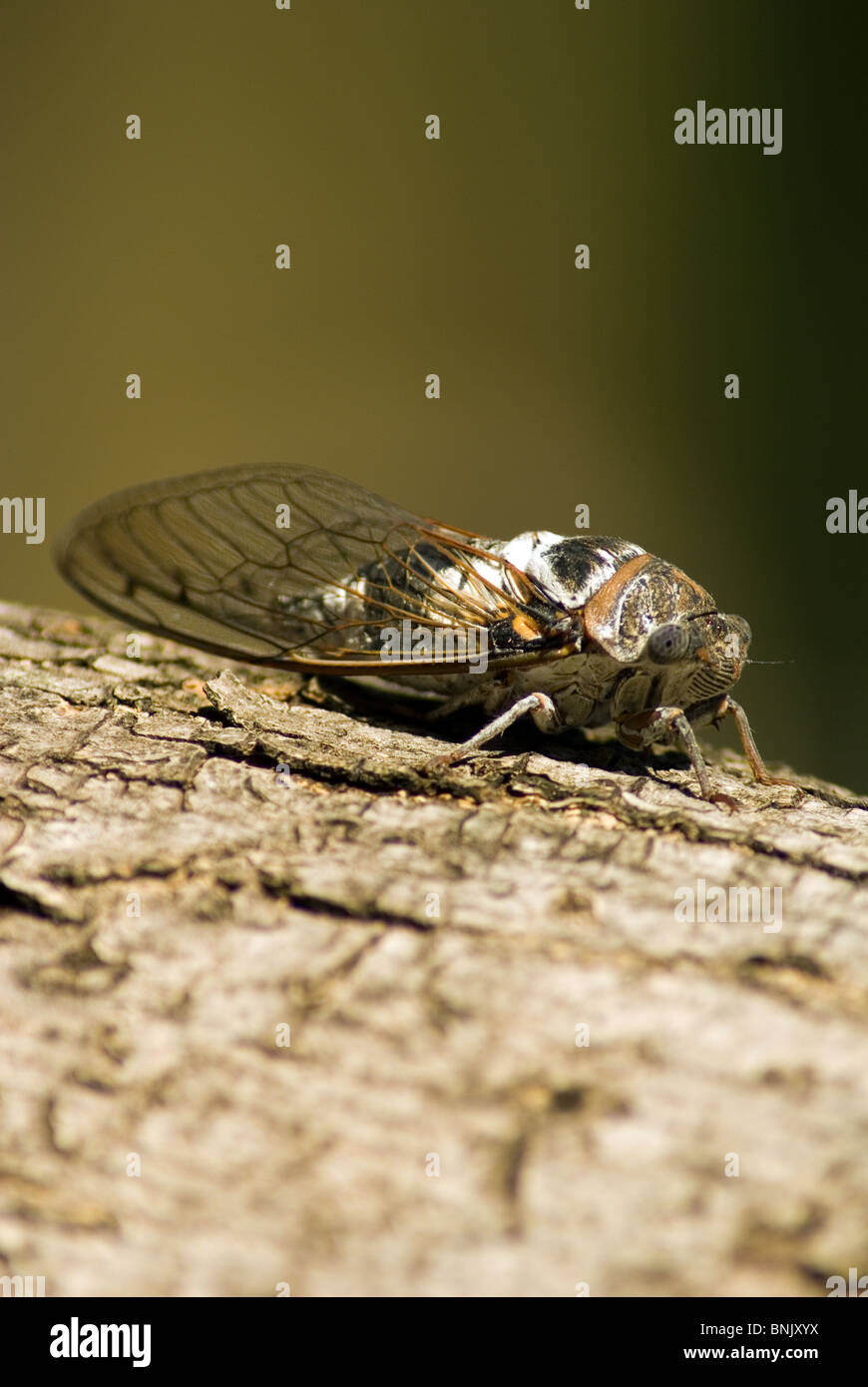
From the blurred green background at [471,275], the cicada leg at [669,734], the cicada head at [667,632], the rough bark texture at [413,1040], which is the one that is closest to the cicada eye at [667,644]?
the cicada head at [667,632]

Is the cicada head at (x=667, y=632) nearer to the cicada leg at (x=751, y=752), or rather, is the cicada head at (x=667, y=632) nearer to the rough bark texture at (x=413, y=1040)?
the cicada leg at (x=751, y=752)

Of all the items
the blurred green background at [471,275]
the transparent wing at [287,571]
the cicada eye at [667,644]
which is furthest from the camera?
the blurred green background at [471,275]

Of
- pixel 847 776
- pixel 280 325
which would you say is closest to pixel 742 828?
pixel 847 776

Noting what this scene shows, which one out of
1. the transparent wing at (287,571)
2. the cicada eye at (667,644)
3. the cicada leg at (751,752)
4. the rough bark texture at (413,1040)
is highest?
the transparent wing at (287,571)

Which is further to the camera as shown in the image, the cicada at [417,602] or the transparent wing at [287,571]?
the transparent wing at [287,571]

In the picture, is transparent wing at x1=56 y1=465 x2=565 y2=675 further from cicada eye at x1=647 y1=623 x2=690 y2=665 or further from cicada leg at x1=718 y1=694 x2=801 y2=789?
cicada leg at x1=718 y1=694 x2=801 y2=789

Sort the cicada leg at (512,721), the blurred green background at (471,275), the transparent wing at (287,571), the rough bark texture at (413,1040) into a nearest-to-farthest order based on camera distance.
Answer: the rough bark texture at (413,1040)
the cicada leg at (512,721)
the transparent wing at (287,571)
the blurred green background at (471,275)

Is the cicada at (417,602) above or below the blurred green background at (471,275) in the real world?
below
